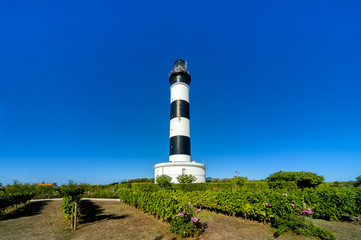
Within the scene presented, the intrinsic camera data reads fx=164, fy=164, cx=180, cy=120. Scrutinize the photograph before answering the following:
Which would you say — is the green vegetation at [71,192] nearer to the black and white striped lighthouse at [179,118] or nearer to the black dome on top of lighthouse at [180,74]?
the black and white striped lighthouse at [179,118]

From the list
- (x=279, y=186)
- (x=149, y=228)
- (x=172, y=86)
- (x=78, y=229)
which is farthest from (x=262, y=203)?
(x=172, y=86)

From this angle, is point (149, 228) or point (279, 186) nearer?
point (149, 228)

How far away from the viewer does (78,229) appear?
835cm

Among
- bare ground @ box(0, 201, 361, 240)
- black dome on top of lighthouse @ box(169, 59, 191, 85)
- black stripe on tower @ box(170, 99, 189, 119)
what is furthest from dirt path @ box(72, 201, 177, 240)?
black dome on top of lighthouse @ box(169, 59, 191, 85)

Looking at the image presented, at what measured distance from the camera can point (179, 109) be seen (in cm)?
2923

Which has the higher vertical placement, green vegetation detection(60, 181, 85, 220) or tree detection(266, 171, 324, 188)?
green vegetation detection(60, 181, 85, 220)

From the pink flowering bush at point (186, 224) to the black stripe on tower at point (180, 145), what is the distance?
19.0 metres

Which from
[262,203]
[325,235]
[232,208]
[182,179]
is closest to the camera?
[325,235]

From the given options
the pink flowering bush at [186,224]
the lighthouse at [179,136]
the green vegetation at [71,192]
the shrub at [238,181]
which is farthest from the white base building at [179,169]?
the pink flowering bush at [186,224]

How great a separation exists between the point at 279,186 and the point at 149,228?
2419 cm

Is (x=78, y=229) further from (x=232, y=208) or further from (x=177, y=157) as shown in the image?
(x=177, y=157)

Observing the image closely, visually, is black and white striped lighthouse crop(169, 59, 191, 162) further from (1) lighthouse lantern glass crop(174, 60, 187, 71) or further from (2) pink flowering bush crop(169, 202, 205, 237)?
(2) pink flowering bush crop(169, 202, 205, 237)

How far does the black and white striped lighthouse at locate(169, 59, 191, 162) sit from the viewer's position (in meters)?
27.0

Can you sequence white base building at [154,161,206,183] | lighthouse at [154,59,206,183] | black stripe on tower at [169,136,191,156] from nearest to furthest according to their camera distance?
white base building at [154,161,206,183] → lighthouse at [154,59,206,183] → black stripe on tower at [169,136,191,156]
